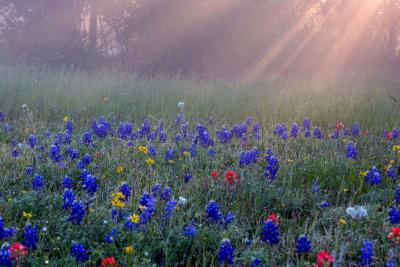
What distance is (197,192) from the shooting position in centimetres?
314

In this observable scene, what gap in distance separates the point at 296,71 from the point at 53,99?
1268 cm

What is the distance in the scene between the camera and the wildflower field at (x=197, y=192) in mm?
2295

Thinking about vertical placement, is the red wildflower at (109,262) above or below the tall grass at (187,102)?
above

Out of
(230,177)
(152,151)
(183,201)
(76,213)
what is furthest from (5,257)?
(152,151)

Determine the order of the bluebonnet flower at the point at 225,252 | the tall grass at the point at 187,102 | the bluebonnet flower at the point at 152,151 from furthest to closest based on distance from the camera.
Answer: the tall grass at the point at 187,102
the bluebonnet flower at the point at 152,151
the bluebonnet flower at the point at 225,252

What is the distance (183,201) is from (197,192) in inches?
35.1

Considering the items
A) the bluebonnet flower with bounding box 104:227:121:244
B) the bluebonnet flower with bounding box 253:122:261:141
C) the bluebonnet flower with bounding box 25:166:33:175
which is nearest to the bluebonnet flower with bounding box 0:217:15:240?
the bluebonnet flower with bounding box 104:227:121:244

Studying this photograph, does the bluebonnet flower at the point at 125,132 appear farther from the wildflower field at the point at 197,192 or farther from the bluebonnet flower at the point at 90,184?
the bluebonnet flower at the point at 90,184

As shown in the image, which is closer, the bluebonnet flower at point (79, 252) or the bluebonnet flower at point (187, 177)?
the bluebonnet flower at point (79, 252)

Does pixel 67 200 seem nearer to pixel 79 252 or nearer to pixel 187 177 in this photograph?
pixel 79 252

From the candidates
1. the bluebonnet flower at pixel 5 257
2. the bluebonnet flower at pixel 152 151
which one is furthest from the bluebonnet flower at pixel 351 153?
the bluebonnet flower at pixel 5 257

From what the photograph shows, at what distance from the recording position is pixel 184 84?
892 centimetres

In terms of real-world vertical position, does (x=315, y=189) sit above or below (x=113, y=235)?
below

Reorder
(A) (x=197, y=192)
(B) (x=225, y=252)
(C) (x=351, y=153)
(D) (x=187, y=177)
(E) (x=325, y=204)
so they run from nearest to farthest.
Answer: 1. (B) (x=225, y=252)
2. (E) (x=325, y=204)
3. (A) (x=197, y=192)
4. (D) (x=187, y=177)
5. (C) (x=351, y=153)
